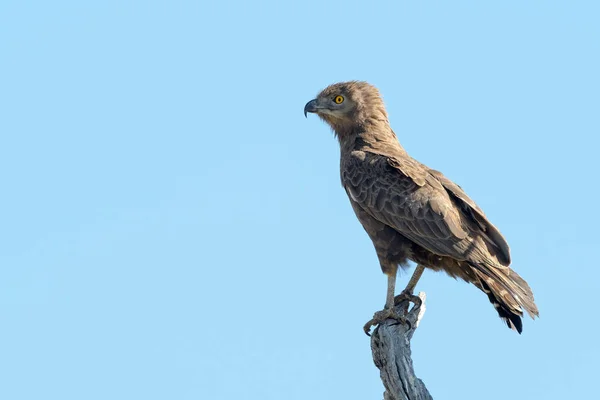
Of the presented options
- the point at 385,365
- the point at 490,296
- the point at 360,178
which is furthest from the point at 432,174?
the point at 385,365

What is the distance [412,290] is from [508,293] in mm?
1212

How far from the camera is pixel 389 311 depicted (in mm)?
9977

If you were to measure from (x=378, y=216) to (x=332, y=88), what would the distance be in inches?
89.4

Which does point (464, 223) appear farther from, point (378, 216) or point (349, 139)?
point (349, 139)

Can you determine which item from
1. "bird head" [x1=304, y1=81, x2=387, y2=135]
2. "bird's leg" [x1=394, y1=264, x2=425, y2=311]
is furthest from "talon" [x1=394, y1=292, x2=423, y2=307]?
"bird head" [x1=304, y1=81, x2=387, y2=135]

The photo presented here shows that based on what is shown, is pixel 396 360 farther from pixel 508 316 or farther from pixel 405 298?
pixel 405 298

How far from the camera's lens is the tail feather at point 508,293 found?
9555mm

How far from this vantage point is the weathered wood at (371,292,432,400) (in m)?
8.62

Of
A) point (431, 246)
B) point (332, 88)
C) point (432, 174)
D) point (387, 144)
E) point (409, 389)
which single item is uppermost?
point (332, 88)

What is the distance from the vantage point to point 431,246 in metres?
10.2

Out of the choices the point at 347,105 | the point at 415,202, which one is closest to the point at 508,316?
→ the point at 415,202

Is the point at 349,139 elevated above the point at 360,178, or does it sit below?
above

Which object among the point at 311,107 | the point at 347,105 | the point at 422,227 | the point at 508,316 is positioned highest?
the point at 311,107

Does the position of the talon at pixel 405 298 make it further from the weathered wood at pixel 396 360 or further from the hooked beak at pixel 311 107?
the hooked beak at pixel 311 107
